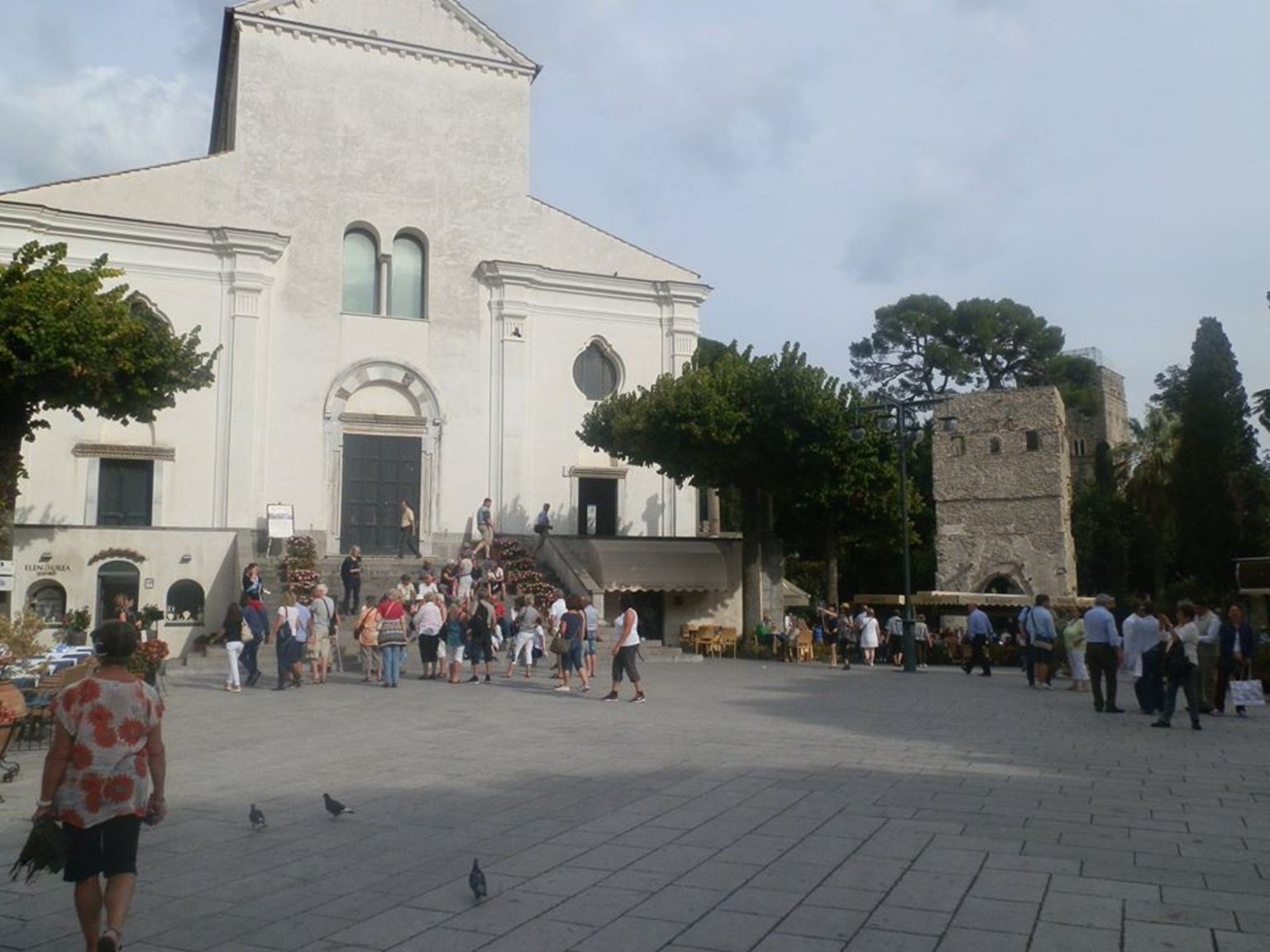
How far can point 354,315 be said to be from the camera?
32.2 meters

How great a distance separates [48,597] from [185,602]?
3.08m

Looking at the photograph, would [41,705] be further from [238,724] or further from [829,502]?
[829,502]

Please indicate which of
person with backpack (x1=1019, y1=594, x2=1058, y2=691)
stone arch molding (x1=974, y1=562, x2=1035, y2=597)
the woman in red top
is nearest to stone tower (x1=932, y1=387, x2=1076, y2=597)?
stone arch molding (x1=974, y1=562, x2=1035, y2=597)

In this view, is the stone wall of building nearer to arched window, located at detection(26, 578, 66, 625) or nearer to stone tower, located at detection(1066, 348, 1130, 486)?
stone tower, located at detection(1066, 348, 1130, 486)

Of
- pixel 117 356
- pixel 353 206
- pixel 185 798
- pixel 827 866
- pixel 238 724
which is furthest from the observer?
pixel 353 206

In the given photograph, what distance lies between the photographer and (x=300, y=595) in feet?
81.1

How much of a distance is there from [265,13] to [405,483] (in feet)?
46.2

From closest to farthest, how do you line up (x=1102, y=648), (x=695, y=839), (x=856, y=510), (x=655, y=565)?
(x=695, y=839)
(x=1102, y=648)
(x=655, y=565)
(x=856, y=510)

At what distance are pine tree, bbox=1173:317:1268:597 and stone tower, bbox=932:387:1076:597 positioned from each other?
14.4 feet

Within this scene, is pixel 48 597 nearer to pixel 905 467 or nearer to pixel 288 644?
pixel 288 644

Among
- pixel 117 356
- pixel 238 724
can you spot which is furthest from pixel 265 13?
pixel 238 724

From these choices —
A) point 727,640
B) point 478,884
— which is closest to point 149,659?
point 478,884

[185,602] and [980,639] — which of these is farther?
[185,602]

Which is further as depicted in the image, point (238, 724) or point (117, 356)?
point (117, 356)
